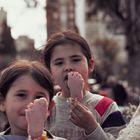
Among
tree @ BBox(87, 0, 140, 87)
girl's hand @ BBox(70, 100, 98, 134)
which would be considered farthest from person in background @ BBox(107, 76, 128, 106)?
tree @ BBox(87, 0, 140, 87)

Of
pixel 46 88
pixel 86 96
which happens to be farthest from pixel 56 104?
pixel 46 88

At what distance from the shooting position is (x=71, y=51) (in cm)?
325

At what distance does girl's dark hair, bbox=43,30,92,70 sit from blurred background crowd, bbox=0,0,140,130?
122mm

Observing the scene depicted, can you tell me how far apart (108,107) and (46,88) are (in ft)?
1.68

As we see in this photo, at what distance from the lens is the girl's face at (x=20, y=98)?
2666mm

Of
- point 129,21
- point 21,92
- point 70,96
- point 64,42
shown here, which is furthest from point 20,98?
point 129,21

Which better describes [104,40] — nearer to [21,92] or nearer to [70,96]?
[70,96]

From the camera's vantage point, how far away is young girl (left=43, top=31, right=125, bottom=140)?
309 centimetres

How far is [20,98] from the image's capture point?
8.82ft

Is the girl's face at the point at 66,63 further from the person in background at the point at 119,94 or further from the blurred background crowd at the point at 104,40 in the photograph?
the person in background at the point at 119,94

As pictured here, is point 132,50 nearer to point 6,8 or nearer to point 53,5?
point 53,5

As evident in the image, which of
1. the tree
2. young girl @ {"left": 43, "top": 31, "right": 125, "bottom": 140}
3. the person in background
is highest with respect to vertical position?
young girl @ {"left": 43, "top": 31, "right": 125, "bottom": 140}

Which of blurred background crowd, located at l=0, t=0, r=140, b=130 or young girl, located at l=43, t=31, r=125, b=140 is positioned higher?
young girl, located at l=43, t=31, r=125, b=140

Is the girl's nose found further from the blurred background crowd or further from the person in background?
the person in background
